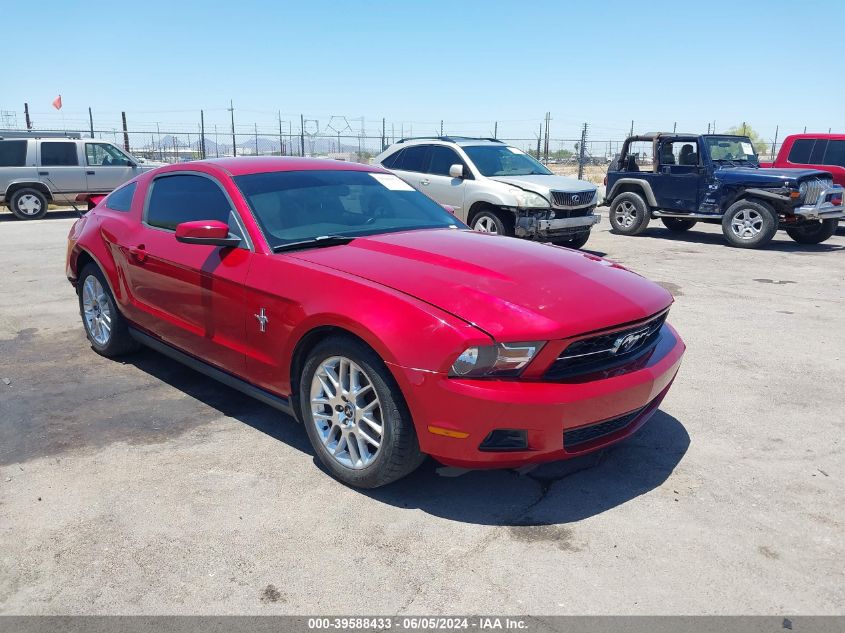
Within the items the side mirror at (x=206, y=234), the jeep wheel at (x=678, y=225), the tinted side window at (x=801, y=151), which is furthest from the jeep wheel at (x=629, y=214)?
the side mirror at (x=206, y=234)

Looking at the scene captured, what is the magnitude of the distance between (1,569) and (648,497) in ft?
9.21

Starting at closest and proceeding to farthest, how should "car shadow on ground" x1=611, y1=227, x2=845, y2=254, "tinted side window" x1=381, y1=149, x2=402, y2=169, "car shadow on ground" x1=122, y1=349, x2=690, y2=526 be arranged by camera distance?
1. "car shadow on ground" x1=122, y1=349, x2=690, y2=526
2. "tinted side window" x1=381, y1=149, x2=402, y2=169
3. "car shadow on ground" x1=611, y1=227, x2=845, y2=254

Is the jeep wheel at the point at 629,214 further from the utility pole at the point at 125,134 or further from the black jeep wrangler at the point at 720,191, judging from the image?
the utility pole at the point at 125,134

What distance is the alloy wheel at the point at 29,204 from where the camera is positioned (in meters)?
15.7

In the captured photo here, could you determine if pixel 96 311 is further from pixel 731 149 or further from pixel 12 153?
pixel 12 153

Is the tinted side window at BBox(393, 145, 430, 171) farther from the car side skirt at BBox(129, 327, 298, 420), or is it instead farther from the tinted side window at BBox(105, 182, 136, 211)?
the car side skirt at BBox(129, 327, 298, 420)

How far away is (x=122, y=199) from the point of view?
17.1 ft

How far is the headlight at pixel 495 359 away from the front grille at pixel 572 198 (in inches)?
293

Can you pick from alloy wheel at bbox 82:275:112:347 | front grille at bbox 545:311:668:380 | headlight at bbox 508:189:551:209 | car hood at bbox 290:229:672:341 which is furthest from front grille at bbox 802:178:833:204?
alloy wheel at bbox 82:275:112:347

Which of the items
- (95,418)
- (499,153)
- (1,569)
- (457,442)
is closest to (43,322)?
(95,418)

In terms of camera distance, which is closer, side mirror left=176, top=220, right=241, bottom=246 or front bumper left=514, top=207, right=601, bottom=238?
side mirror left=176, top=220, right=241, bottom=246

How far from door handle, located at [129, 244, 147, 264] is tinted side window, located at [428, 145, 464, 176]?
22.2ft

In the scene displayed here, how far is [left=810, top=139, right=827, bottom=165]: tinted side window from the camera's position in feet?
45.4

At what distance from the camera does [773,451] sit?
383cm
